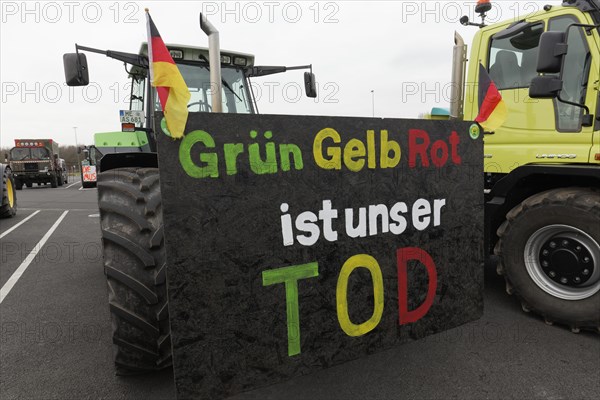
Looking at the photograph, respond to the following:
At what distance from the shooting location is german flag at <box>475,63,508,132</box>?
1912 millimetres

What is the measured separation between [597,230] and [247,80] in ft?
12.5

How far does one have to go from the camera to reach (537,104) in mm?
3207

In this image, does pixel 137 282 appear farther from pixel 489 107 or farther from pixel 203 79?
pixel 203 79

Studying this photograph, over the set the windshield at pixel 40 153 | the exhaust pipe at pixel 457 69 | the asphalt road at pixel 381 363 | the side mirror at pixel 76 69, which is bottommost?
the asphalt road at pixel 381 363

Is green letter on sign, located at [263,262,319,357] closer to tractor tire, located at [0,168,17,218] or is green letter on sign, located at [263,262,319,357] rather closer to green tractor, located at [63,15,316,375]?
green tractor, located at [63,15,316,375]

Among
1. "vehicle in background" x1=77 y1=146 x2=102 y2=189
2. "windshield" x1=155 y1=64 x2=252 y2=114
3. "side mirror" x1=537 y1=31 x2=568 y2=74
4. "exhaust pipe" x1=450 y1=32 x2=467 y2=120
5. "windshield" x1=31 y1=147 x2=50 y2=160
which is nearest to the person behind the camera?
"exhaust pipe" x1=450 y1=32 x2=467 y2=120

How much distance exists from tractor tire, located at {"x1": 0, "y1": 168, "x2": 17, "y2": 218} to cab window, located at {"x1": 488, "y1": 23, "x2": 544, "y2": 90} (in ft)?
Result: 33.7

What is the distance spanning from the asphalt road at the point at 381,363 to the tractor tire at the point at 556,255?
0.19m

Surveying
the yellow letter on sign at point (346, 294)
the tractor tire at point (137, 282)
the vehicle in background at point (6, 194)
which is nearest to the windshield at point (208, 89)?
the tractor tire at point (137, 282)

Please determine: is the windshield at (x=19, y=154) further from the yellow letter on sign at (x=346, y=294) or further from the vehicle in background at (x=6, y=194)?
the yellow letter on sign at (x=346, y=294)

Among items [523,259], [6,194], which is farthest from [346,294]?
[6,194]

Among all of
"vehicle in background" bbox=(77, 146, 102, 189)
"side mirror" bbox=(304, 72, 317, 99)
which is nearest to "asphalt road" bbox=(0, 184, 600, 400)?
"vehicle in background" bbox=(77, 146, 102, 189)

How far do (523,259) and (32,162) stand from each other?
25.4 m

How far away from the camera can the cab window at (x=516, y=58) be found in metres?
3.22
